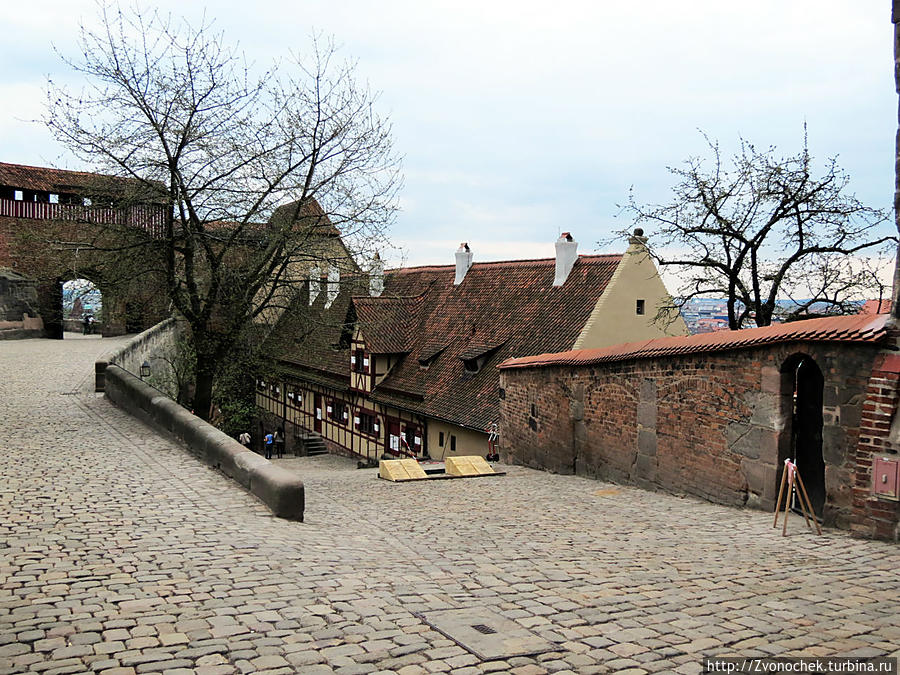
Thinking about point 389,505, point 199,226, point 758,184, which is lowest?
point 389,505

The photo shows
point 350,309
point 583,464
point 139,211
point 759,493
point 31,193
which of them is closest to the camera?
point 759,493

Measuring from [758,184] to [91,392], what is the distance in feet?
52.4

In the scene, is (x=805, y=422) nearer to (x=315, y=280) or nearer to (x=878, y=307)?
(x=878, y=307)

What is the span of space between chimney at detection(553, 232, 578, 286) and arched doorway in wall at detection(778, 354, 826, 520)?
15688mm

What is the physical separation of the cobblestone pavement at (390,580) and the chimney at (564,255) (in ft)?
47.1

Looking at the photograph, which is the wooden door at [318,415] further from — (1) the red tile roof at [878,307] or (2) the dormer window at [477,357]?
(1) the red tile roof at [878,307]

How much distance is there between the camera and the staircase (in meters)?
30.5

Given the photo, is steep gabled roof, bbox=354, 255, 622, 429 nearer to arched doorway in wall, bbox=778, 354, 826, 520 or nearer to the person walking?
the person walking

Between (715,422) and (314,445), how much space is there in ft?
76.6

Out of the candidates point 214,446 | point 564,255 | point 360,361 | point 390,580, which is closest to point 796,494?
point 390,580

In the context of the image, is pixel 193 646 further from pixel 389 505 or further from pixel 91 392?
pixel 91 392

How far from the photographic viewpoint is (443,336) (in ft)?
86.6

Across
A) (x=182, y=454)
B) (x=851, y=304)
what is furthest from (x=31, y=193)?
(x=851, y=304)

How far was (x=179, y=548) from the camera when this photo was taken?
252 inches
